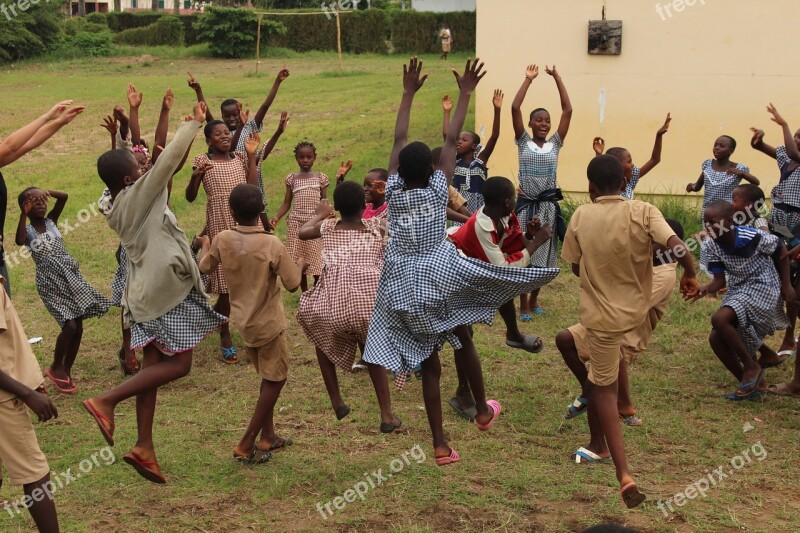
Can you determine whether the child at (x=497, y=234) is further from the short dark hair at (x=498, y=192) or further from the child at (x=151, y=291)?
the child at (x=151, y=291)

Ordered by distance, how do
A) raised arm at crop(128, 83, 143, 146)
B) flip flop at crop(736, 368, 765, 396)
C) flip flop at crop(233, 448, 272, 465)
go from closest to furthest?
flip flop at crop(233, 448, 272, 465), raised arm at crop(128, 83, 143, 146), flip flop at crop(736, 368, 765, 396)

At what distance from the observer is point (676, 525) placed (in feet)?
15.0

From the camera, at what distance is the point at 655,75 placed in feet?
33.6

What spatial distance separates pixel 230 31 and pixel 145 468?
29844 millimetres

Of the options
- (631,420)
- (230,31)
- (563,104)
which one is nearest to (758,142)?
(563,104)

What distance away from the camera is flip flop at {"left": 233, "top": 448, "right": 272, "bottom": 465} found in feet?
17.5

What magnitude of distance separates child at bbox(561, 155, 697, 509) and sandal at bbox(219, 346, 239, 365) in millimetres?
3148

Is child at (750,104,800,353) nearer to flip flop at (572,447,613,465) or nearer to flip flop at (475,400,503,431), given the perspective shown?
flip flop at (572,447,613,465)

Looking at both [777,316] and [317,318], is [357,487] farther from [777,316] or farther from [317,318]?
[777,316]

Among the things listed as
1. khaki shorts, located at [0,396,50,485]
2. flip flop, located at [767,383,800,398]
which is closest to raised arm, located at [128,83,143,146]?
khaki shorts, located at [0,396,50,485]

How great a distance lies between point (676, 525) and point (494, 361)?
267cm

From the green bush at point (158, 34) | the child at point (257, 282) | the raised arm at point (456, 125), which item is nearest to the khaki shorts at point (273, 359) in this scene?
the child at point (257, 282)

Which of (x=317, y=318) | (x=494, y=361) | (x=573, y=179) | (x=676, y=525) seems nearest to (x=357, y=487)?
(x=317, y=318)

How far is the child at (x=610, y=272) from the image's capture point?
15.4 ft
